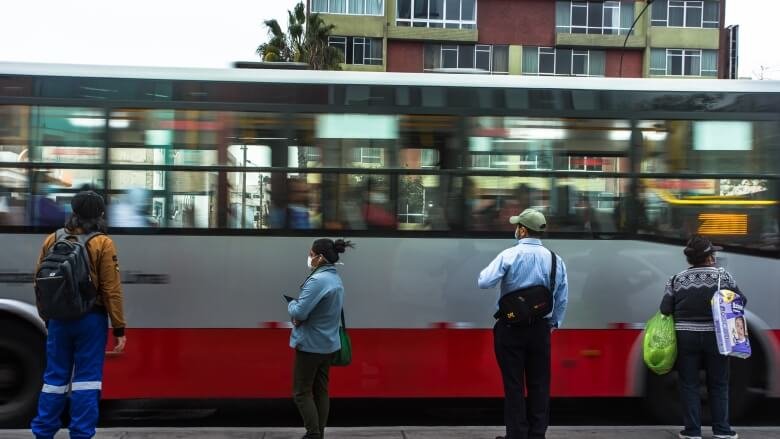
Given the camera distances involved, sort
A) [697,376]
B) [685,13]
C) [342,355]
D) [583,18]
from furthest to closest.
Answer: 1. [583,18]
2. [685,13]
3. [697,376]
4. [342,355]

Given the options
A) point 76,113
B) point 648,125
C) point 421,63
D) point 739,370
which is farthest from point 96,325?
point 421,63

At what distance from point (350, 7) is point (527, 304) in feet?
114

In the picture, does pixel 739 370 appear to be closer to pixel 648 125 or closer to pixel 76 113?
pixel 648 125

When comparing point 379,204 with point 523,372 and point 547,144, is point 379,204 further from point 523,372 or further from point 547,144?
point 523,372

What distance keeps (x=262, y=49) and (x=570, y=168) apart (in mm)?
29743

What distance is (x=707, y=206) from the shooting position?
21.2 feet

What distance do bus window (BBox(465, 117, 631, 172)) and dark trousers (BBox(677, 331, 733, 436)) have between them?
1.71 meters

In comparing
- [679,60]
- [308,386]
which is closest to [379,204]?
[308,386]

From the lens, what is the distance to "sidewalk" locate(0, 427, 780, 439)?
554 centimetres

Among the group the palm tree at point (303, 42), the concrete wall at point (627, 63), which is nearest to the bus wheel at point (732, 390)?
the palm tree at point (303, 42)

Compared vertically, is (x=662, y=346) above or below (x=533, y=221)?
below

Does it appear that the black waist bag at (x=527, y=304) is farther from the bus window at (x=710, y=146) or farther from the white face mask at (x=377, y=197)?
the bus window at (x=710, y=146)

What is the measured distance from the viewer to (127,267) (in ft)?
20.4

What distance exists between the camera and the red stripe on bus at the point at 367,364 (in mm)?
6297
